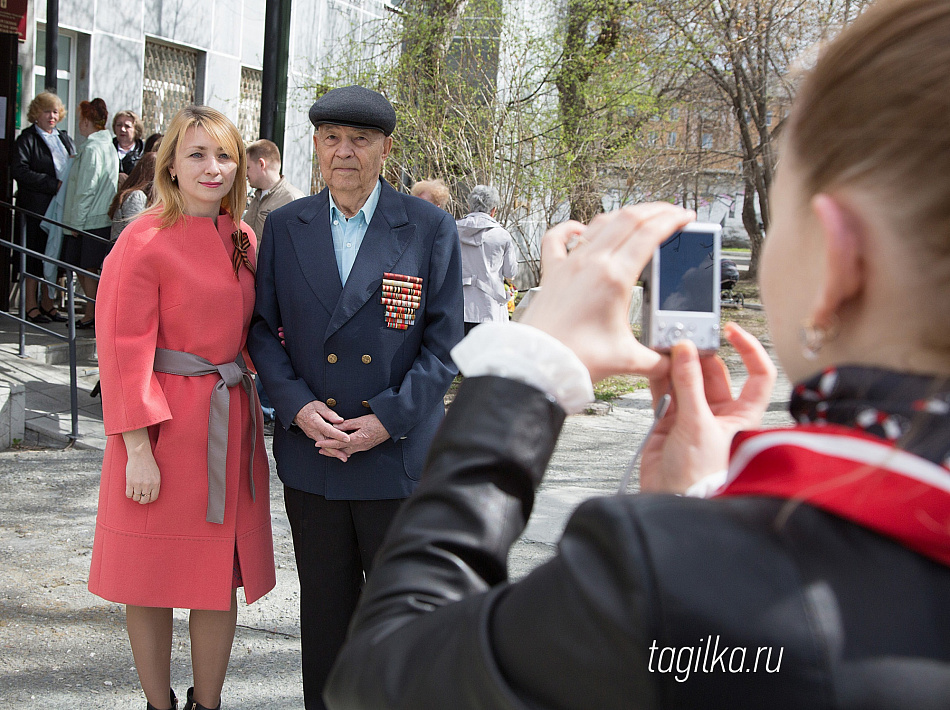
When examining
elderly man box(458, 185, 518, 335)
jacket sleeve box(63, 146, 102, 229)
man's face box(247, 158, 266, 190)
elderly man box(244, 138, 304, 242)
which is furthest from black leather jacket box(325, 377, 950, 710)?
jacket sleeve box(63, 146, 102, 229)

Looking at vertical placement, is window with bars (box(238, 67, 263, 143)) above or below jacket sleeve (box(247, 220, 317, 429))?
above

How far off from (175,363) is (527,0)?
36.0 ft

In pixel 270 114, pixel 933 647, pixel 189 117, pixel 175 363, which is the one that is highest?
pixel 270 114

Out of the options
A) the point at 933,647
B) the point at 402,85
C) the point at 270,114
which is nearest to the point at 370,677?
the point at 933,647

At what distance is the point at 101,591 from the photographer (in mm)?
2801

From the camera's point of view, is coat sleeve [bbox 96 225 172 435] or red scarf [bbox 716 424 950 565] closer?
red scarf [bbox 716 424 950 565]

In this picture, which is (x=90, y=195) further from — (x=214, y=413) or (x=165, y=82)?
(x=214, y=413)

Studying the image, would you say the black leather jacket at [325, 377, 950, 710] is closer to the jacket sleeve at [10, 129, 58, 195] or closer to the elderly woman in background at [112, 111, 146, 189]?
the jacket sleeve at [10, 129, 58, 195]

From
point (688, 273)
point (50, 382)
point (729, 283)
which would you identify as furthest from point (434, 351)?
point (729, 283)

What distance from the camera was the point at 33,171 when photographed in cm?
865

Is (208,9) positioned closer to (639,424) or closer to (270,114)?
(270,114)

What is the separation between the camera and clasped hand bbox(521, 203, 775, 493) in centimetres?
94

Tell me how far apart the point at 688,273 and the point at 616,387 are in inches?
339

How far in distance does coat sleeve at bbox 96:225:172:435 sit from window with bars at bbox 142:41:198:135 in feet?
34.5
